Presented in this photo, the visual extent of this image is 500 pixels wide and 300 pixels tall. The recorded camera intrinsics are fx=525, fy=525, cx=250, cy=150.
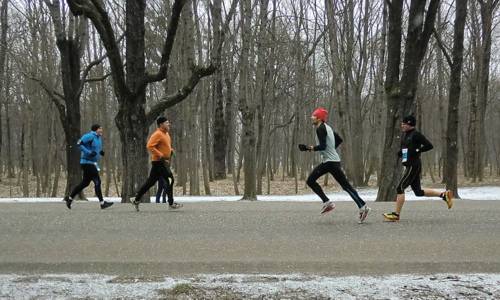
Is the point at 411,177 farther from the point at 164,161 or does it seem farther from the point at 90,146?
the point at 90,146

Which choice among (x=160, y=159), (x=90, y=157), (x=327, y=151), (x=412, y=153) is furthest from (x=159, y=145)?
(x=412, y=153)

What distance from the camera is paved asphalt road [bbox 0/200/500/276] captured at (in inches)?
249

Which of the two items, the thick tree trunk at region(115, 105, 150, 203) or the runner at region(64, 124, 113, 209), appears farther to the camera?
the thick tree trunk at region(115, 105, 150, 203)

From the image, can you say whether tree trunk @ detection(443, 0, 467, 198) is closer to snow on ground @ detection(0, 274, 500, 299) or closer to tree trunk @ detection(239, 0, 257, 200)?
tree trunk @ detection(239, 0, 257, 200)

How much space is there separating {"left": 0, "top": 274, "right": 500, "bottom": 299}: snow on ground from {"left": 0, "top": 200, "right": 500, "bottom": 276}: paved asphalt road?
36cm

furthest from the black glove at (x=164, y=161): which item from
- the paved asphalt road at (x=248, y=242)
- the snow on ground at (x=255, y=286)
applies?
the snow on ground at (x=255, y=286)

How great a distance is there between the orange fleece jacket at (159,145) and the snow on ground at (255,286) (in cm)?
479

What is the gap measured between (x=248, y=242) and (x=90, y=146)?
18.6 feet

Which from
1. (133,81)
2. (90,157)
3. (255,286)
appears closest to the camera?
(255,286)

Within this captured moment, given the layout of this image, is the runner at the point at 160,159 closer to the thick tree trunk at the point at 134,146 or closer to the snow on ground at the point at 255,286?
the thick tree trunk at the point at 134,146

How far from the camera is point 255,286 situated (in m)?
5.51

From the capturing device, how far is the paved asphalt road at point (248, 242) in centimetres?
634

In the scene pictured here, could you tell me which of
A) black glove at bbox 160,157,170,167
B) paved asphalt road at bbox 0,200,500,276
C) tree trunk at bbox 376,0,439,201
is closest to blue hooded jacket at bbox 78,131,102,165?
paved asphalt road at bbox 0,200,500,276

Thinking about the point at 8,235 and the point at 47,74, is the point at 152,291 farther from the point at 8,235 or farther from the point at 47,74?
the point at 47,74
